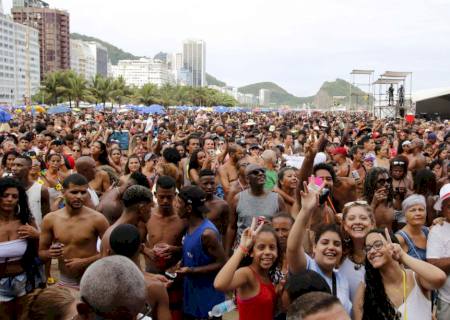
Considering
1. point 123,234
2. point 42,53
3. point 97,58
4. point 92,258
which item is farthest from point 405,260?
point 97,58

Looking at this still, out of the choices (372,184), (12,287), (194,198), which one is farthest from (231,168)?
(12,287)

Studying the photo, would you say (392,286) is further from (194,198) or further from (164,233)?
(164,233)

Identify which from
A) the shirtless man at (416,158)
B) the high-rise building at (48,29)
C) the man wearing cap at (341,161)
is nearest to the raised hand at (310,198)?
the man wearing cap at (341,161)

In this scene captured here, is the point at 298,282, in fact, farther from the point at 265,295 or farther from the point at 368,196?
the point at 368,196

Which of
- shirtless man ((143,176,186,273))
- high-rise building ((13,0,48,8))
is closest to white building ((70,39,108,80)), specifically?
high-rise building ((13,0,48,8))

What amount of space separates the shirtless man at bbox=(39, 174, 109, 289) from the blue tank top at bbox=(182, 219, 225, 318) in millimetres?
778

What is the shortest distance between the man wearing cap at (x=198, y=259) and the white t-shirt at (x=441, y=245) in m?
1.55

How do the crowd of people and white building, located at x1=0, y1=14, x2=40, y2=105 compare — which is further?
white building, located at x1=0, y1=14, x2=40, y2=105

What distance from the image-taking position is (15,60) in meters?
134

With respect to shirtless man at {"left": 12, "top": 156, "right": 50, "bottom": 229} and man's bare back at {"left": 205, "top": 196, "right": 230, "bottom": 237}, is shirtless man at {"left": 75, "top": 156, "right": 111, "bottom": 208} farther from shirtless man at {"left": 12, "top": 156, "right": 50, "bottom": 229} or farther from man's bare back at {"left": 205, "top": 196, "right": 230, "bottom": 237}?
man's bare back at {"left": 205, "top": 196, "right": 230, "bottom": 237}

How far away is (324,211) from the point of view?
185 inches

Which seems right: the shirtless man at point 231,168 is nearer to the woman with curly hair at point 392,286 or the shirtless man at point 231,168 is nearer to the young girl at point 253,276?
the young girl at point 253,276

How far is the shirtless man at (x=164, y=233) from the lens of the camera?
4.14 meters

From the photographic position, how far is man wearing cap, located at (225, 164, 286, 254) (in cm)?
525
